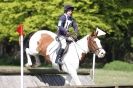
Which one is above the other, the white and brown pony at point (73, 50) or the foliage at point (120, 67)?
the white and brown pony at point (73, 50)

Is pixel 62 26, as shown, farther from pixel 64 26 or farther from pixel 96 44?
pixel 96 44

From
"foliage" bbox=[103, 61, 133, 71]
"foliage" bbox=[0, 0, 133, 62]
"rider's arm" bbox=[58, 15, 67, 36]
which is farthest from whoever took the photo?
"foliage" bbox=[0, 0, 133, 62]

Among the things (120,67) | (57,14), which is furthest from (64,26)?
(57,14)

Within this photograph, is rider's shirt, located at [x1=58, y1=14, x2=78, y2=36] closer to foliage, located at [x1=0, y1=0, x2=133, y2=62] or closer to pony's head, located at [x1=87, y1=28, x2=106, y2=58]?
pony's head, located at [x1=87, y1=28, x2=106, y2=58]

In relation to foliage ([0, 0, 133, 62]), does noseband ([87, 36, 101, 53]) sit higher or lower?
higher

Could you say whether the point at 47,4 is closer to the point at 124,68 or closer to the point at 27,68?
the point at 124,68

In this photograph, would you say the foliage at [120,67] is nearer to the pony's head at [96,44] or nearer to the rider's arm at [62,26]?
the pony's head at [96,44]

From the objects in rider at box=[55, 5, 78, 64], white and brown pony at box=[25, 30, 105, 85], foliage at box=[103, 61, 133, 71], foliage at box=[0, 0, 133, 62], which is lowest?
foliage at box=[103, 61, 133, 71]

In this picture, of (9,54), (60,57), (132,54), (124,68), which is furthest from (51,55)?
(9,54)

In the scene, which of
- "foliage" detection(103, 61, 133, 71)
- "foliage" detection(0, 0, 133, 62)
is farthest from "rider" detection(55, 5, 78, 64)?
"foliage" detection(0, 0, 133, 62)

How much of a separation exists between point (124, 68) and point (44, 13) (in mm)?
6535

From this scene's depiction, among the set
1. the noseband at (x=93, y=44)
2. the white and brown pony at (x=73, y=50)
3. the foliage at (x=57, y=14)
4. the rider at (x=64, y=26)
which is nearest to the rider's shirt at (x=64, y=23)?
the rider at (x=64, y=26)

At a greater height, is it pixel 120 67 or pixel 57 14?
pixel 57 14

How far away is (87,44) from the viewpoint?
45.2 feet
